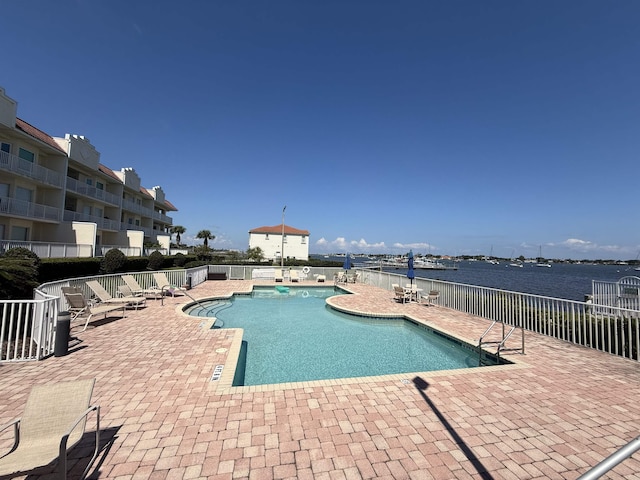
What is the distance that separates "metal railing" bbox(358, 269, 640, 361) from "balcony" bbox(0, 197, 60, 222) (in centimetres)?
2322

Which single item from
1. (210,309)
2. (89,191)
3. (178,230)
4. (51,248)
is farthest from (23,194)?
(178,230)

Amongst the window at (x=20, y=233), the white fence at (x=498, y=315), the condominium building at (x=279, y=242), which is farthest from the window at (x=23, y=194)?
the condominium building at (x=279, y=242)

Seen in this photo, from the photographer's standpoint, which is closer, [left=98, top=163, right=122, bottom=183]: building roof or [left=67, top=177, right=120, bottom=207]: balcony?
[left=67, top=177, right=120, bottom=207]: balcony

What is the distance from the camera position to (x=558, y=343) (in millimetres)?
6785

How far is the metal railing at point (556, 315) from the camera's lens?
6.01m

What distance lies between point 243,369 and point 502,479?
495 centimetres

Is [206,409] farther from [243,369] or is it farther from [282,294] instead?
[282,294]

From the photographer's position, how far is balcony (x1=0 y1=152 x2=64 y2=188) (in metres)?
15.8

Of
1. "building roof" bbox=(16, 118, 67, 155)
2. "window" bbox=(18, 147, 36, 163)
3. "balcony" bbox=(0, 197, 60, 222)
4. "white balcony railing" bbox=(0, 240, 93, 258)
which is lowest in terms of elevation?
"white balcony railing" bbox=(0, 240, 93, 258)

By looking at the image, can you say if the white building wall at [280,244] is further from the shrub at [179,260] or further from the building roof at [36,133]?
the building roof at [36,133]

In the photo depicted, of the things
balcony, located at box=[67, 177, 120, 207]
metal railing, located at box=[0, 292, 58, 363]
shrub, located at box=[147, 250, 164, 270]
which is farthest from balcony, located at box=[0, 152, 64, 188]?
metal railing, located at box=[0, 292, 58, 363]

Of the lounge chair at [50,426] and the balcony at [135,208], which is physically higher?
the balcony at [135,208]

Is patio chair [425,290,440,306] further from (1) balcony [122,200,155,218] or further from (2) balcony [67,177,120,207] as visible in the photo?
(1) balcony [122,200,155,218]

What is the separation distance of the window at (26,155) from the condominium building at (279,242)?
33.8 meters
